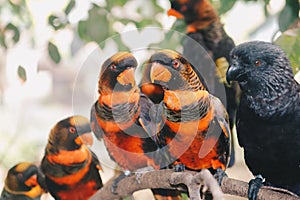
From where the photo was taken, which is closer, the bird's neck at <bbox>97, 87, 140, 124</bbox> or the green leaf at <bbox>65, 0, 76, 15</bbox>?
the bird's neck at <bbox>97, 87, 140, 124</bbox>

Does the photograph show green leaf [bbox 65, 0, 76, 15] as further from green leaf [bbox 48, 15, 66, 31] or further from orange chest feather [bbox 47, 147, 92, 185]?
orange chest feather [bbox 47, 147, 92, 185]

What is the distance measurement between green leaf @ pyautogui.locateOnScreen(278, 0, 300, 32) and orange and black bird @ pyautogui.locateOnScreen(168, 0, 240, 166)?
130 millimetres

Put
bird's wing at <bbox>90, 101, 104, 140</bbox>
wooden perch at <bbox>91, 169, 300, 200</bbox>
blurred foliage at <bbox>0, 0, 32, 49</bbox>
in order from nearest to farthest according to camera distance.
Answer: wooden perch at <bbox>91, 169, 300, 200</bbox> < bird's wing at <bbox>90, 101, 104, 140</bbox> < blurred foliage at <bbox>0, 0, 32, 49</bbox>

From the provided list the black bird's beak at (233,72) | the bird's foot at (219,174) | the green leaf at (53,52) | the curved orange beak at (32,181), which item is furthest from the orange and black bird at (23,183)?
the black bird's beak at (233,72)

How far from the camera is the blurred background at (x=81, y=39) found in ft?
3.95

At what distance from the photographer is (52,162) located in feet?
4.13

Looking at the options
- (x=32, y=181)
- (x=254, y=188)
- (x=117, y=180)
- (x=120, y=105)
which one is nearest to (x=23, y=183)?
(x=32, y=181)

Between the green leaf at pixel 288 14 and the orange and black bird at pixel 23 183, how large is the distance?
0.76 metres

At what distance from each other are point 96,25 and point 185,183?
1.92 ft

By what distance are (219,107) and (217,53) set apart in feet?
0.59

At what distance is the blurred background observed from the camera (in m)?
1.21

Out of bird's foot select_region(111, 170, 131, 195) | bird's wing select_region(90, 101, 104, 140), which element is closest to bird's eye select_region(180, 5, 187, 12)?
bird's wing select_region(90, 101, 104, 140)

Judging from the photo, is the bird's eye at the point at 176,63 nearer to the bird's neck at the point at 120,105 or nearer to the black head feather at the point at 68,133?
the bird's neck at the point at 120,105

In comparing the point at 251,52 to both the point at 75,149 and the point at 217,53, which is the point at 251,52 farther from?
the point at 75,149
